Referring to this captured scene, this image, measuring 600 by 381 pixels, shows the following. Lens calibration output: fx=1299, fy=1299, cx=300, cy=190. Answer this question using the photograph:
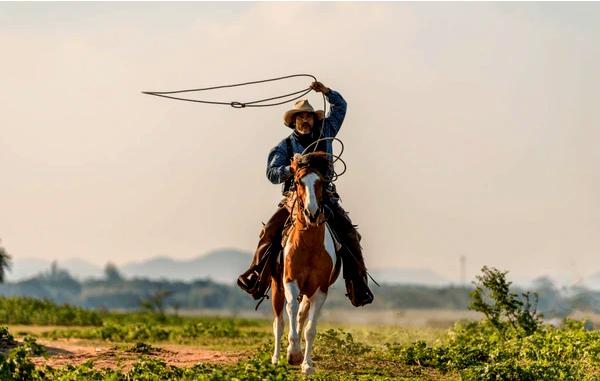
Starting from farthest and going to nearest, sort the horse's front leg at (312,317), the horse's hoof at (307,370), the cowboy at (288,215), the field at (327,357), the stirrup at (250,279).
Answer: the stirrup at (250,279), the cowboy at (288,215), the horse's front leg at (312,317), the horse's hoof at (307,370), the field at (327,357)

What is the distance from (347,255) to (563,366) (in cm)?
343

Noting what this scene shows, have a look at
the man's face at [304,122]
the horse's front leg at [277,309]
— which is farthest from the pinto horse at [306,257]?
the man's face at [304,122]

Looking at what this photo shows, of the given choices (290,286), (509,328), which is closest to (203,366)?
(290,286)

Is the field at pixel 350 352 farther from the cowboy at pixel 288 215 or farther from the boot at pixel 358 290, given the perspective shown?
the cowboy at pixel 288 215

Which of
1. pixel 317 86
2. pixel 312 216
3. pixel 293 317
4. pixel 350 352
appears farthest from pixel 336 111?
pixel 350 352

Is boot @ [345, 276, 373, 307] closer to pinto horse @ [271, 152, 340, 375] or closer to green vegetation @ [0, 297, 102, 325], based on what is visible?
pinto horse @ [271, 152, 340, 375]

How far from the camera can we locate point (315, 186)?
16562 millimetres

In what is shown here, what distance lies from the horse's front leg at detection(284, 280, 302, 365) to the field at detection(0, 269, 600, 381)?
27cm

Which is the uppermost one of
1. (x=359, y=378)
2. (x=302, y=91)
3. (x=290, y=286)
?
(x=302, y=91)

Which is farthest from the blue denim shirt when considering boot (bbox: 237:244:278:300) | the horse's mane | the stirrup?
the stirrup

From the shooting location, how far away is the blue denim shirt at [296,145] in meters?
17.6

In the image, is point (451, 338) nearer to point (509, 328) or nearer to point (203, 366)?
point (509, 328)

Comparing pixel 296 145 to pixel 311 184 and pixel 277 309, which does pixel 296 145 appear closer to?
pixel 311 184

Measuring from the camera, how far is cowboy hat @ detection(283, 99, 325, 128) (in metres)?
18.1
